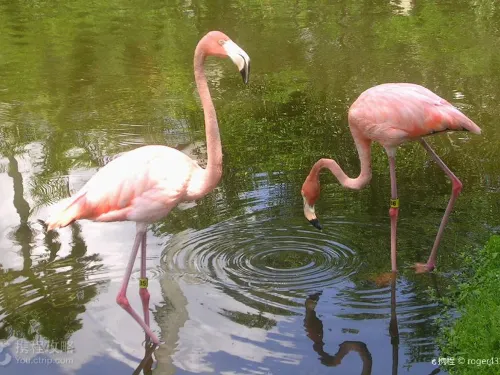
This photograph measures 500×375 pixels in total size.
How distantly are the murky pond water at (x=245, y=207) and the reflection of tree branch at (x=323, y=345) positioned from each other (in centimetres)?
1

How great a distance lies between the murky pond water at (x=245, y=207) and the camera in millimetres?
4578

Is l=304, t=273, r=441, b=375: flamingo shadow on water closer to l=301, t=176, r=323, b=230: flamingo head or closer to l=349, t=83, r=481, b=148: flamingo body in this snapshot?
l=301, t=176, r=323, b=230: flamingo head

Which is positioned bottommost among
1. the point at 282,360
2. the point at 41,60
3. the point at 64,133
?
the point at 282,360

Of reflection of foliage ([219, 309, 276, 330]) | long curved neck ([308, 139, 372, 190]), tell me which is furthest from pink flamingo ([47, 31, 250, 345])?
long curved neck ([308, 139, 372, 190])

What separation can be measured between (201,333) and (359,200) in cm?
228

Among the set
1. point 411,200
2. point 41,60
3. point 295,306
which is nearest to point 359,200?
point 411,200

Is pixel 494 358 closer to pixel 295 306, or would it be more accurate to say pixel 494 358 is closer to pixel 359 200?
pixel 295 306

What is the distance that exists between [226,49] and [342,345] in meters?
1.79

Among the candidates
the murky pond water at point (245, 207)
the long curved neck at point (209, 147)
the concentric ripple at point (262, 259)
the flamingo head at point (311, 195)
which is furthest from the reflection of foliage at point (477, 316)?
the long curved neck at point (209, 147)

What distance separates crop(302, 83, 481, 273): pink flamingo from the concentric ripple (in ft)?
0.88

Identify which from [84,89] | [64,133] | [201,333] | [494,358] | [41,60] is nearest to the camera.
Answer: [494,358]

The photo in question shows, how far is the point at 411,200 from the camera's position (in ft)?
21.2

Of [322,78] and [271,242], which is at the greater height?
[322,78]

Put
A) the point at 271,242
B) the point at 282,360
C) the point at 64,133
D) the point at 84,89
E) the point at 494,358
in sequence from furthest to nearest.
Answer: the point at 84,89 < the point at 64,133 < the point at 271,242 < the point at 282,360 < the point at 494,358
